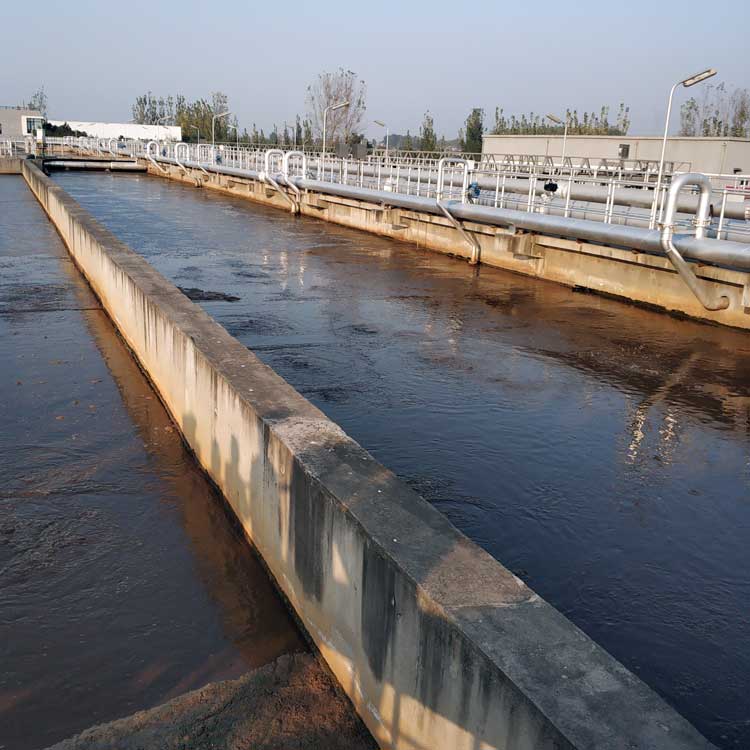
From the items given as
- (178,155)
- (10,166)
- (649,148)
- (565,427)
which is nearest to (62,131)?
(10,166)

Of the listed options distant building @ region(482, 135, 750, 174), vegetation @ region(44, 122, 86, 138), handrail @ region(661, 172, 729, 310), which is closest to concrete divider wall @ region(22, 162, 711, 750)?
handrail @ region(661, 172, 729, 310)

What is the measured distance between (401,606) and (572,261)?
1262 centimetres

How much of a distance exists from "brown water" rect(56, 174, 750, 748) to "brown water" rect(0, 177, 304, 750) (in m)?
1.74

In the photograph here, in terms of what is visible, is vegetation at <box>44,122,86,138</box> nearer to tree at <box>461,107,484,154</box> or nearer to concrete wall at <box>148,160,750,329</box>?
tree at <box>461,107,484,154</box>

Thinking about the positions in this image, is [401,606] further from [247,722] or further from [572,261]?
[572,261]

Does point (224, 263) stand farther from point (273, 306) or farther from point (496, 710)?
point (496, 710)

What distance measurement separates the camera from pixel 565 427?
7852 millimetres

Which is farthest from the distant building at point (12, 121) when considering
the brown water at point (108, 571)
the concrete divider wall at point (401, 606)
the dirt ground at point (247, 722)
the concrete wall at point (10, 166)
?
the dirt ground at point (247, 722)

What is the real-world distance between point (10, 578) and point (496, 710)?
3448mm

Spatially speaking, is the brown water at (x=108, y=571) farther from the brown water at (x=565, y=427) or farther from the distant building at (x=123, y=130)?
the distant building at (x=123, y=130)

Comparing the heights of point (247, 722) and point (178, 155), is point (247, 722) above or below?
below

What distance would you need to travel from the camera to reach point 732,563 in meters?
5.38

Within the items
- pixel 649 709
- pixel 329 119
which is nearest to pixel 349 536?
pixel 649 709

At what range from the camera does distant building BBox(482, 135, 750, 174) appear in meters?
29.5
